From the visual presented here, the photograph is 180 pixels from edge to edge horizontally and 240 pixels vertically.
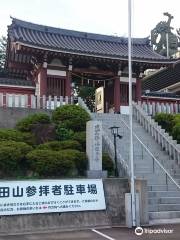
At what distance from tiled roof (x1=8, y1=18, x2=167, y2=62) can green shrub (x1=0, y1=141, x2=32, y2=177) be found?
11243 mm

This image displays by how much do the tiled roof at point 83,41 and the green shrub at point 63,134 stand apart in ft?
26.1

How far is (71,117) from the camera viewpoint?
19.4 meters

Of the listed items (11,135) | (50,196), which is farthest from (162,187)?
(11,135)

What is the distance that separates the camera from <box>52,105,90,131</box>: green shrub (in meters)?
19.1

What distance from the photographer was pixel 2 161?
14.5 meters

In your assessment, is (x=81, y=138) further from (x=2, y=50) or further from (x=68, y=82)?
(x=2, y=50)

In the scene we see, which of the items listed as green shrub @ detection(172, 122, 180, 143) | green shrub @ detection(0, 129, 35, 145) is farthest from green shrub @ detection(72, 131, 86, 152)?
green shrub @ detection(172, 122, 180, 143)

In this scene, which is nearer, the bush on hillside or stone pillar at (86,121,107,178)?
stone pillar at (86,121,107,178)

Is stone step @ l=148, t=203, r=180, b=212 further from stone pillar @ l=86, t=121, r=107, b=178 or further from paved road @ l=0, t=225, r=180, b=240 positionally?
stone pillar @ l=86, t=121, r=107, b=178

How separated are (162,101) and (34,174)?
1774 cm

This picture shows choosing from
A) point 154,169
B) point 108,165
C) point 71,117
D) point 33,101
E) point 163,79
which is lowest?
point 154,169

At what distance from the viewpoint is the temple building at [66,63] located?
24.7 m

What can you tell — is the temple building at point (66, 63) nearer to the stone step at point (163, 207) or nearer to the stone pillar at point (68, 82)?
the stone pillar at point (68, 82)

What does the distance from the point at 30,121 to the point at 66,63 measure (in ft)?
25.8
